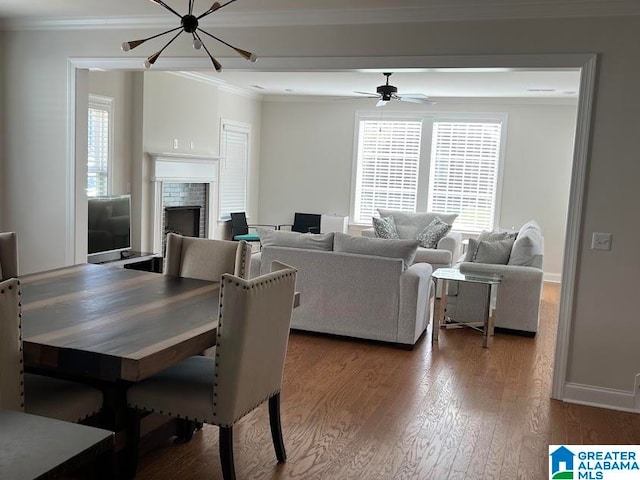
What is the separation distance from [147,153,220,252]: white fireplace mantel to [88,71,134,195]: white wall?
268 mm

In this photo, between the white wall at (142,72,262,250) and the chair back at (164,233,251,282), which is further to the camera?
the white wall at (142,72,262,250)

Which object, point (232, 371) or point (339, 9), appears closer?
point (232, 371)

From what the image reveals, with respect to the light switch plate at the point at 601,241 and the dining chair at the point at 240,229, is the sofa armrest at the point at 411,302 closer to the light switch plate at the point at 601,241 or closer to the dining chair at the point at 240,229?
the light switch plate at the point at 601,241

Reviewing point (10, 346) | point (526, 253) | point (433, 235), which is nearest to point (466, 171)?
point (433, 235)

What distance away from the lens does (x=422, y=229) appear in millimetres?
8672

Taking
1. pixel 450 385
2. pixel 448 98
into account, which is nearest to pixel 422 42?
pixel 450 385

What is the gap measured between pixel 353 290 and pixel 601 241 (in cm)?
200

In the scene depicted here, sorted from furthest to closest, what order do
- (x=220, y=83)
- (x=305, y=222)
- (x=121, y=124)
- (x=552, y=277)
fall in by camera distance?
(x=305, y=222) → (x=552, y=277) → (x=220, y=83) → (x=121, y=124)

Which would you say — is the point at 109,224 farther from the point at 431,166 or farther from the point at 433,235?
the point at 431,166

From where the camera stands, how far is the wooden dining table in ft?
7.34

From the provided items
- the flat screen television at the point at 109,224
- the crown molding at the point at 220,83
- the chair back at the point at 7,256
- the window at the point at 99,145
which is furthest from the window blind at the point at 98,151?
the chair back at the point at 7,256

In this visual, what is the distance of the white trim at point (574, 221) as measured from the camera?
3908 mm

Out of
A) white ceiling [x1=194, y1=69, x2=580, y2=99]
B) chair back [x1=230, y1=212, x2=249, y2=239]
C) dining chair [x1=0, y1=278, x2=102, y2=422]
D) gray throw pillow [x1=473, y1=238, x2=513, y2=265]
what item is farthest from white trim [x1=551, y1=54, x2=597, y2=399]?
chair back [x1=230, y1=212, x2=249, y2=239]

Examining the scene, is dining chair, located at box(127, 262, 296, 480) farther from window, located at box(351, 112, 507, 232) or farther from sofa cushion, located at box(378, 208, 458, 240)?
window, located at box(351, 112, 507, 232)
